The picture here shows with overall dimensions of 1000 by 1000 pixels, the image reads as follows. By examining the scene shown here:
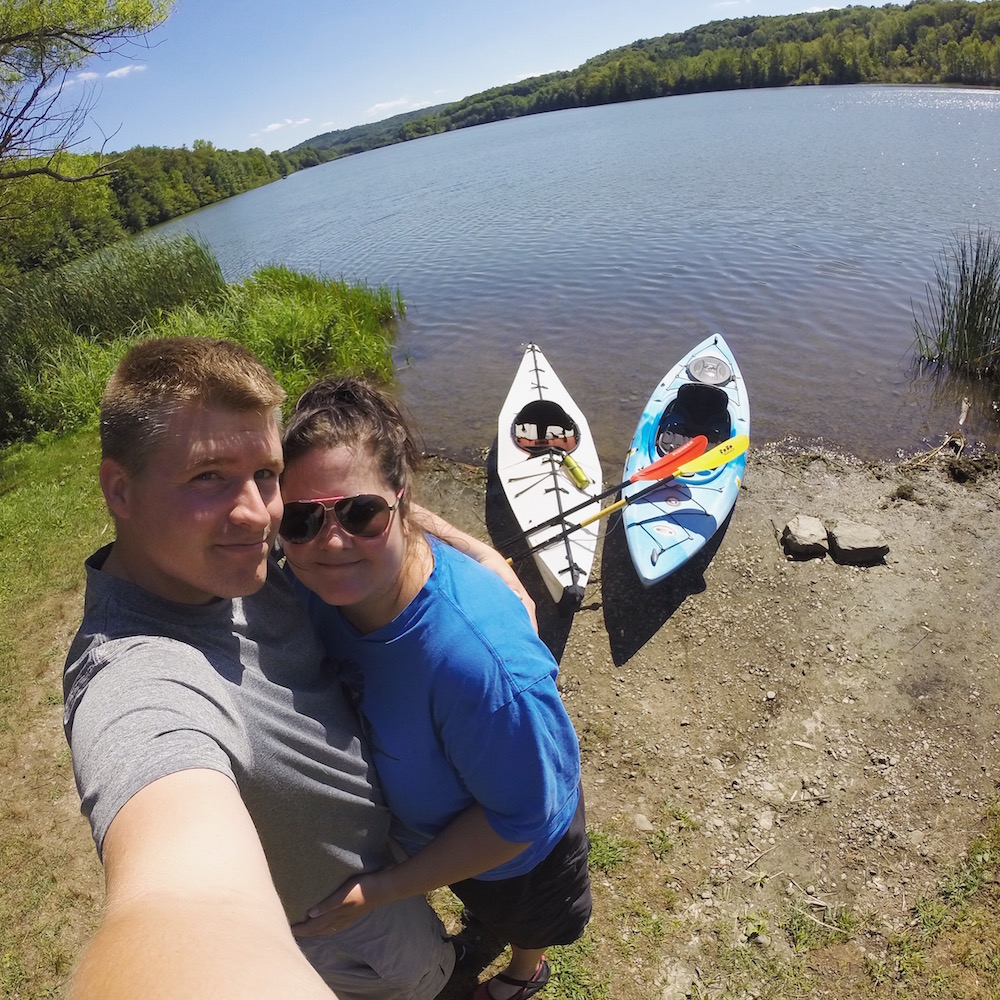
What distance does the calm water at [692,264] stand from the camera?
10.0 m

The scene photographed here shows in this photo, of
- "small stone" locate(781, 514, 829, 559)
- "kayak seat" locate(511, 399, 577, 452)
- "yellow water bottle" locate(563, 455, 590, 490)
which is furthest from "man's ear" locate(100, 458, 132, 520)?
"kayak seat" locate(511, 399, 577, 452)

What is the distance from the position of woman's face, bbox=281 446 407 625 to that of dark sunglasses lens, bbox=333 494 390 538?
14 millimetres

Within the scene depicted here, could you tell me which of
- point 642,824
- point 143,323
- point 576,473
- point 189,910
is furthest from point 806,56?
point 189,910

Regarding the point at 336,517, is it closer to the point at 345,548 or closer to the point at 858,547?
the point at 345,548

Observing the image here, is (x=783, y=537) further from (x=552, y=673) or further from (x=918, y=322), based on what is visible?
(x=918, y=322)

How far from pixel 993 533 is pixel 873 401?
3763 millimetres

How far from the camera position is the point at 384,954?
1.95m

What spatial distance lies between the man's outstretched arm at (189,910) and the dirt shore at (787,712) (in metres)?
3.05

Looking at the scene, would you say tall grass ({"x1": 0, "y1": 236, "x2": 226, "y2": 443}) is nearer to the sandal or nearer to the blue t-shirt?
the sandal

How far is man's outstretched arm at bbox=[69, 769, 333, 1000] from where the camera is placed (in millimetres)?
→ 774

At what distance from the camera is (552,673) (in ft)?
5.15

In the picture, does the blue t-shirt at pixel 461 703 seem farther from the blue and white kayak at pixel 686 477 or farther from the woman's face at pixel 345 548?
the blue and white kayak at pixel 686 477

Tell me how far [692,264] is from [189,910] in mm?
18273

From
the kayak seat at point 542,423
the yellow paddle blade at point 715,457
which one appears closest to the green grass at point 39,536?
the kayak seat at point 542,423
